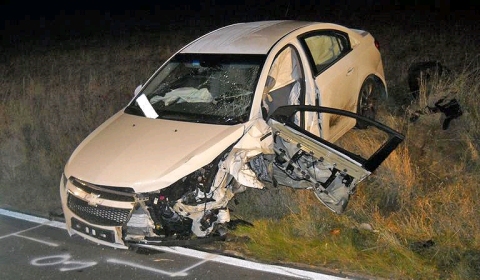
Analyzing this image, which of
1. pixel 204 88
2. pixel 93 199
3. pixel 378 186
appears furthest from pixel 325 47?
pixel 93 199

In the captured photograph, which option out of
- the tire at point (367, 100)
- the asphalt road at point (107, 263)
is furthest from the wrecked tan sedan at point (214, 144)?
the tire at point (367, 100)

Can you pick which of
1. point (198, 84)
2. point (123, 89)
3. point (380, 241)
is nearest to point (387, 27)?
point (123, 89)

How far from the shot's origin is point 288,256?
5094 millimetres

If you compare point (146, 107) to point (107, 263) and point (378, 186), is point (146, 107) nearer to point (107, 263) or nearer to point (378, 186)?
point (107, 263)

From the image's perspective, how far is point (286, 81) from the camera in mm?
6258

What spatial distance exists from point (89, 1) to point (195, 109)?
24.7 meters

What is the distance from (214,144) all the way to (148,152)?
23.9 inches

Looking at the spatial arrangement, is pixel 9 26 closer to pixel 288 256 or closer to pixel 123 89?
pixel 123 89

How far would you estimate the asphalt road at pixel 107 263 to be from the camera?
4.87 meters

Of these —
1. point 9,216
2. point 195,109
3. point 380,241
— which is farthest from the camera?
point 9,216

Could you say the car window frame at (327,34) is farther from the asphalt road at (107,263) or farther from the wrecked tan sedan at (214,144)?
the asphalt road at (107,263)

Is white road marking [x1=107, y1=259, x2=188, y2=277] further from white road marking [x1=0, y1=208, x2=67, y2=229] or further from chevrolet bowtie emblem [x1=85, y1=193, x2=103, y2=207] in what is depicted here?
white road marking [x1=0, y1=208, x2=67, y2=229]

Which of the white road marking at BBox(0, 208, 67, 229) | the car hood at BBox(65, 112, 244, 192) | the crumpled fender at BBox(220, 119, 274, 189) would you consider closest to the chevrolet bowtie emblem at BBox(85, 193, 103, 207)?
the car hood at BBox(65, 112, 244, 192)

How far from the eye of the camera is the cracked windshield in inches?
223
